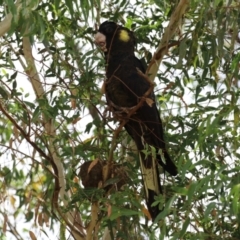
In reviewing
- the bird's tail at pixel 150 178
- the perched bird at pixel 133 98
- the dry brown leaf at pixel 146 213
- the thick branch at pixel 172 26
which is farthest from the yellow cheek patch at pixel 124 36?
the dry brown leaf at pixel 146 213

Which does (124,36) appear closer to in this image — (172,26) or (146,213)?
(172,26)

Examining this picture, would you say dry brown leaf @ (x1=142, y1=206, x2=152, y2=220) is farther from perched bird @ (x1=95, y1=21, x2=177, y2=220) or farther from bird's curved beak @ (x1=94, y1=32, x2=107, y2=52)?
bird's curved beak @ (x1=94, y1=32, x2=107, y2=52)

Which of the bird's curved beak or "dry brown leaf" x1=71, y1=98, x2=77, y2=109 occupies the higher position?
the bird's curved beak

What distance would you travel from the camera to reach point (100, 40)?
3.01 m

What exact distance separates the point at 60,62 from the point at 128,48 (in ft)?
1.07

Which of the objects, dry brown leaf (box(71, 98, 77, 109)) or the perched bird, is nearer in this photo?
dry brown leaf (box(71, 98, 77, 109))

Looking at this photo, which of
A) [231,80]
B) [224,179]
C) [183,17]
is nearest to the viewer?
[224,179]

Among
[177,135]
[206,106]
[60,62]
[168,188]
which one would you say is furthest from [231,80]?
[60,62]

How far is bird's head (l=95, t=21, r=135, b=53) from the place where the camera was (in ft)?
9.89

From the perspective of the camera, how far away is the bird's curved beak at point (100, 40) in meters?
2.99

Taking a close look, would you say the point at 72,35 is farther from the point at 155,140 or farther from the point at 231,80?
the point at 231,80

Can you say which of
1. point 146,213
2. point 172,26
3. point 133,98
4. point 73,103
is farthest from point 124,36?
point 146,213

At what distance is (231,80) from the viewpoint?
250cm

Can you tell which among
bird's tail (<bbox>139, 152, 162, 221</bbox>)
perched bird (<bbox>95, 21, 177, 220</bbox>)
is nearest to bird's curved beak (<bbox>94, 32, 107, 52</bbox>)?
perched bird (<bbox>95, 21, 177, 220</bbox>)
